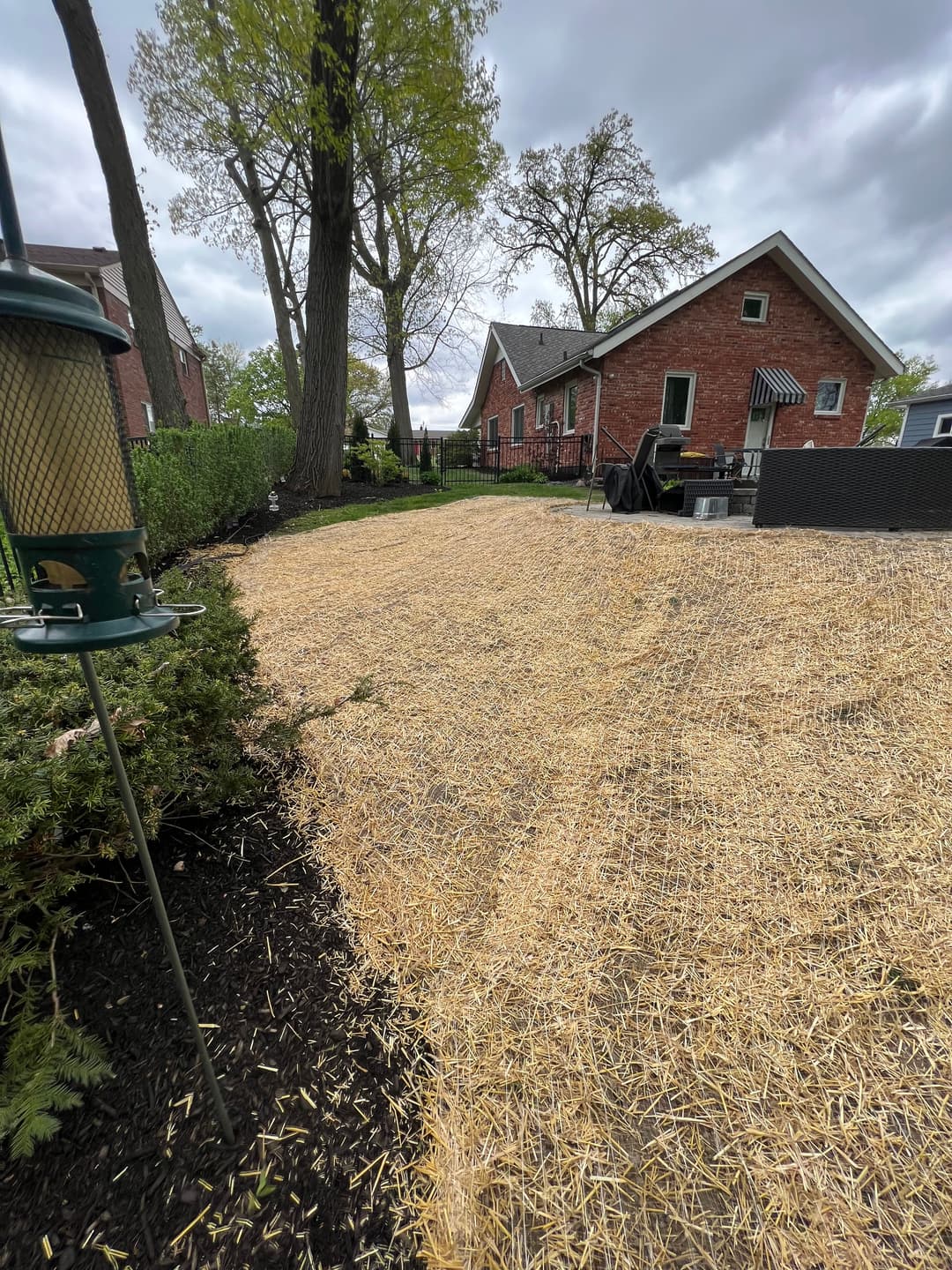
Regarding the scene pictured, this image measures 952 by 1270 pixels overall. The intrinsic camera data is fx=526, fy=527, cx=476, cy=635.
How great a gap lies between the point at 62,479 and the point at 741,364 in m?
14.9

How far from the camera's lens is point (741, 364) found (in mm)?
12445

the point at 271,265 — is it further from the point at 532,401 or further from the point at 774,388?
the point at 774,388

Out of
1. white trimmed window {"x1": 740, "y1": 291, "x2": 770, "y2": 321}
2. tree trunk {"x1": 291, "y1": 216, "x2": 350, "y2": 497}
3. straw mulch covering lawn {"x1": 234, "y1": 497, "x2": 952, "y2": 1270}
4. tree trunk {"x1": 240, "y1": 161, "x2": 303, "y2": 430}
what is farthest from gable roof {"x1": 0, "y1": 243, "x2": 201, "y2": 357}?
straw mulch covering lawn {"x1": 234, "y1": 497, "x2": 952, "y2": 1270}

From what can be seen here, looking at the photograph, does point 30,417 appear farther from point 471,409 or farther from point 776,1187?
point 471,409

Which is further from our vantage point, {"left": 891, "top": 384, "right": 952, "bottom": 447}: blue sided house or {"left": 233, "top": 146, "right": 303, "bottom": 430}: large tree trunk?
{"left": 891, "top": 384, "right": 952, "bottom": 447}: blue sided house

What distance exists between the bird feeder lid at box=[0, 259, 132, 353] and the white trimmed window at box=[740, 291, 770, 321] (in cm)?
1480

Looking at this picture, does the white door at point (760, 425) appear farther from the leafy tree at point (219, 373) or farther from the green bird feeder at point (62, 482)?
the leafy tree at point (219, 373)

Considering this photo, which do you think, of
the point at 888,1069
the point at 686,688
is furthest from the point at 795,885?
the point at 686,688

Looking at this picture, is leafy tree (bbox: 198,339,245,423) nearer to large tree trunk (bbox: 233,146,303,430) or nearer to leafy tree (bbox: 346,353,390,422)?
leafy tree (bbox: 346,353,390,422)

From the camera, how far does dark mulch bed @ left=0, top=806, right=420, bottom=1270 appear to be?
0.93 m

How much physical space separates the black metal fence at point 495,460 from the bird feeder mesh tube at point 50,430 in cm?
1160

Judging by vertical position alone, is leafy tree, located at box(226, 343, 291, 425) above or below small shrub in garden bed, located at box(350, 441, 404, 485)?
above

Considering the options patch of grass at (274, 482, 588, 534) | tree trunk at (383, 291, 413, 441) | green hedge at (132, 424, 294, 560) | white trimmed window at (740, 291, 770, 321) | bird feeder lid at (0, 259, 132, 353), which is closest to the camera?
bird feeder lid at (0, 259, 132, 353)

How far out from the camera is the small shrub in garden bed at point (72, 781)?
102cm
